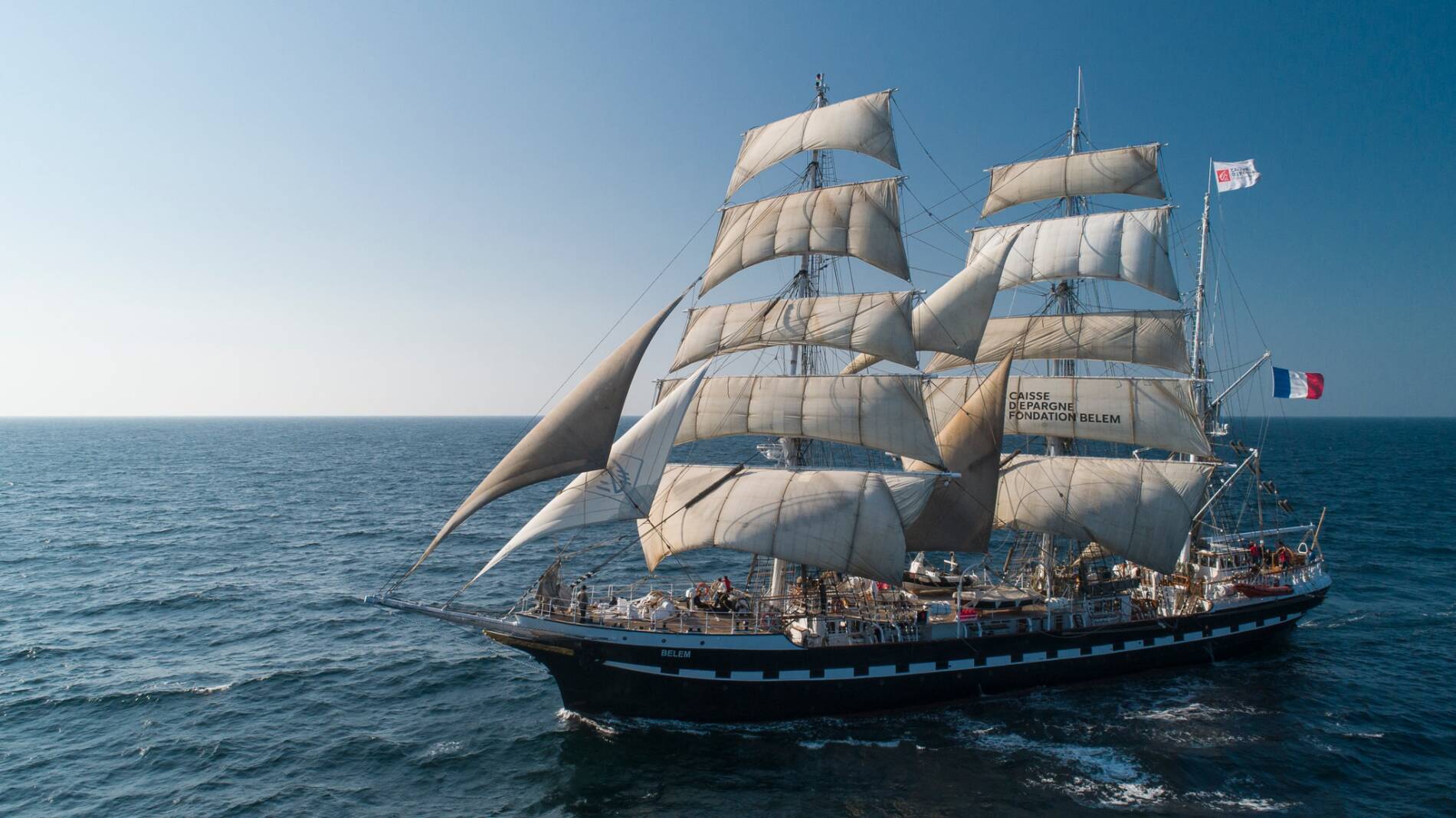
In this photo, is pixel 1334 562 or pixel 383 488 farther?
pixel 383 488

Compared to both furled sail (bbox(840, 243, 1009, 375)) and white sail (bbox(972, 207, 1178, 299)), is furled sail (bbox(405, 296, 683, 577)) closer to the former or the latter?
furled sail (bbox(840, 243, 1009, 375))

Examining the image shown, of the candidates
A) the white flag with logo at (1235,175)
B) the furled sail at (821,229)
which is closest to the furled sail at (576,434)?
the furled sail at (821,229)

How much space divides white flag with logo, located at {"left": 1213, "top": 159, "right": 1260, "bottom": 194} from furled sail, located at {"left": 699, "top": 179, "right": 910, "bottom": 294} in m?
19.4

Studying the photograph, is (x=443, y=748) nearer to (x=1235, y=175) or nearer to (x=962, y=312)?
(x=962, y=312)

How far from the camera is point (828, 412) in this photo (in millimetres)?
30797

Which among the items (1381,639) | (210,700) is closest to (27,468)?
(210,700)

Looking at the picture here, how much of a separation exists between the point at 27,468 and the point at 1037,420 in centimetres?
13496

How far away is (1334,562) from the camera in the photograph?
158ft

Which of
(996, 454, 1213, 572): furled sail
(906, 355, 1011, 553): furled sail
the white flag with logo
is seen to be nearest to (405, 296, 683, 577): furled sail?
(906, 355, 1011, 553): furled sail

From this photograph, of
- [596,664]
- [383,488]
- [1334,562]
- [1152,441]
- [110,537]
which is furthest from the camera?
[383,488]

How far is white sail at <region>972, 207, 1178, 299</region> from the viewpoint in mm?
37312

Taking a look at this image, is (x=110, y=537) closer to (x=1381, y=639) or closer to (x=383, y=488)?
(x=383, y=488)

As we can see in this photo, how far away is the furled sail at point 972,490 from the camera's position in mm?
30625

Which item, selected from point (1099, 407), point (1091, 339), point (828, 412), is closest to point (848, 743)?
point (828, 412)
